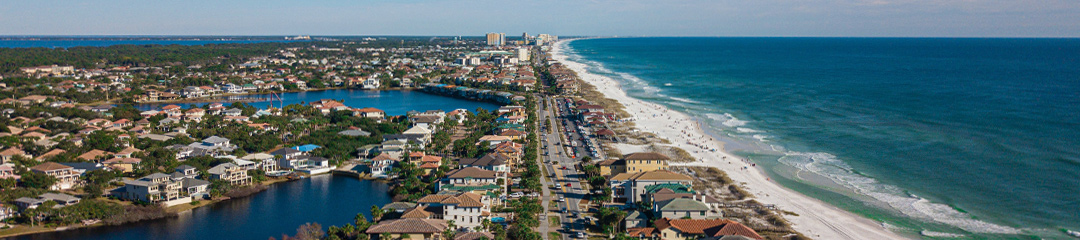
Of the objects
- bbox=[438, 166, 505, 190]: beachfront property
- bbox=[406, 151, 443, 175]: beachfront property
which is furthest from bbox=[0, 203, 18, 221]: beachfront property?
bbox=[406, 151, 443, 175]: beachfront property

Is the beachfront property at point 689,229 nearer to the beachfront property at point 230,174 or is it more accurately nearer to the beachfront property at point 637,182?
the beachfront property at point 637,182

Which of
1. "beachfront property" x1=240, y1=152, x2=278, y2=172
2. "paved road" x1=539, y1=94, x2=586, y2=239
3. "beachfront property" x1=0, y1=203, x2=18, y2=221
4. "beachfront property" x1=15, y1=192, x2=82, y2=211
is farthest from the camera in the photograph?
"beachfront property" x1=240, y1=152, x2=278, y2=172

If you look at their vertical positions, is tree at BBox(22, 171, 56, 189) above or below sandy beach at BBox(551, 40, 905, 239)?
above

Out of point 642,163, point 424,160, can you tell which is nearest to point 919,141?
point 642,163

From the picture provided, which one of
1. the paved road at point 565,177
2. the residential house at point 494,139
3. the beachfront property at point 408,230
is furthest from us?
the residential house at point 494,139

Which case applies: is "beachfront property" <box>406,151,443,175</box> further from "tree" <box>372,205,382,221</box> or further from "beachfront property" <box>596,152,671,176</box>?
"tree" <box>372,205,382,221</box>

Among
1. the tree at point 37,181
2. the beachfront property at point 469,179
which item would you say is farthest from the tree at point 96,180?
the beachfront property at point 469,179
